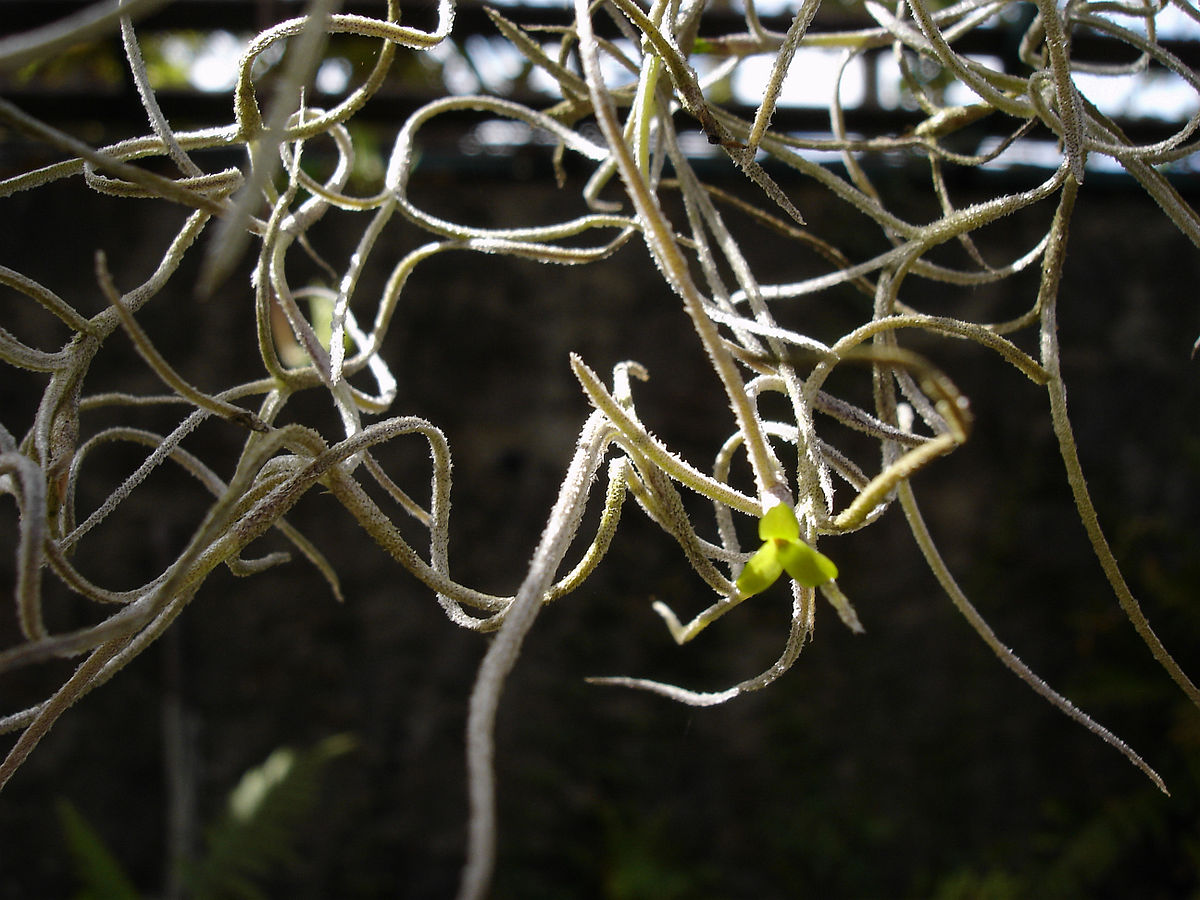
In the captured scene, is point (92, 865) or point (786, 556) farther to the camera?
point (92, 865)

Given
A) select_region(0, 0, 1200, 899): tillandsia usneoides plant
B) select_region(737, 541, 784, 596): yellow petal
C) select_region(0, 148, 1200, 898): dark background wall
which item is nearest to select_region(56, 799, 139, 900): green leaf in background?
select_region(0, 148, 1200, 898): dark background wall

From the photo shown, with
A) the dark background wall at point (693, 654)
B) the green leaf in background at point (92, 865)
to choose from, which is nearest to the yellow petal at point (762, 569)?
the dark background wall at point (693, 654)

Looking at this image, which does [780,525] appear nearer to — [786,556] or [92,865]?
[786,556]

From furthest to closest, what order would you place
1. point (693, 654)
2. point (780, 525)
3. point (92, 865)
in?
point (693, 654) < point (92, 865) < point (780, 525)

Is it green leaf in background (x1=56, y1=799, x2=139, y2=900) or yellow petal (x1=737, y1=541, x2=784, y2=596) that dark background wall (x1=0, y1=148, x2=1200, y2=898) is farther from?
yellow petal (x1=737, y1=541, x2=784, y2=596)

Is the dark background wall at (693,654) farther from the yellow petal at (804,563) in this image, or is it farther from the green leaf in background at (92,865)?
the yellow petal at (804,563)

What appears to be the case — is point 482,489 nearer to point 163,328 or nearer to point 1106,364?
point 163,328

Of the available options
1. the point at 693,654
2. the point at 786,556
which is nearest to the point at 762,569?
the point at 786,556

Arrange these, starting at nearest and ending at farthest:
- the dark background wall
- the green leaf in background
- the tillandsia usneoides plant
→ 1. the tillandsia usneoides plant
2. the green leaf in background
3. the dark background wall

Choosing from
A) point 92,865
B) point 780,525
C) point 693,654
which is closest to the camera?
point 780,525
